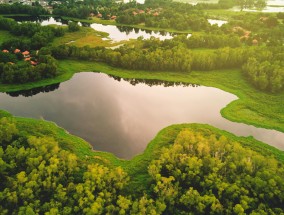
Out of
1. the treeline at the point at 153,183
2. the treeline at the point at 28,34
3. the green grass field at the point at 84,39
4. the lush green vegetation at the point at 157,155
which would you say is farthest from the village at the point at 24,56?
the treeline at the point at 153,183

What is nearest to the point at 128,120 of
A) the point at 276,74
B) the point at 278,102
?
the point at 278,102

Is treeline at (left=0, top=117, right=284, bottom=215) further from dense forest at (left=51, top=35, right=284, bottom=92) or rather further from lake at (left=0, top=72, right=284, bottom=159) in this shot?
dense forest at (left=51, top=35, right=284, bottom=92)

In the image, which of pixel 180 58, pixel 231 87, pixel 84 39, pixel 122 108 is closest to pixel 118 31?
pixel 84 39

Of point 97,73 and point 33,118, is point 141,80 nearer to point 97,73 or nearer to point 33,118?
point 97,73

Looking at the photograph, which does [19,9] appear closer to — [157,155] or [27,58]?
[27,58]

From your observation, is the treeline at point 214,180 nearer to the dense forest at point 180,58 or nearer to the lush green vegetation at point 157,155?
the lush green vegetation at point 157,155
